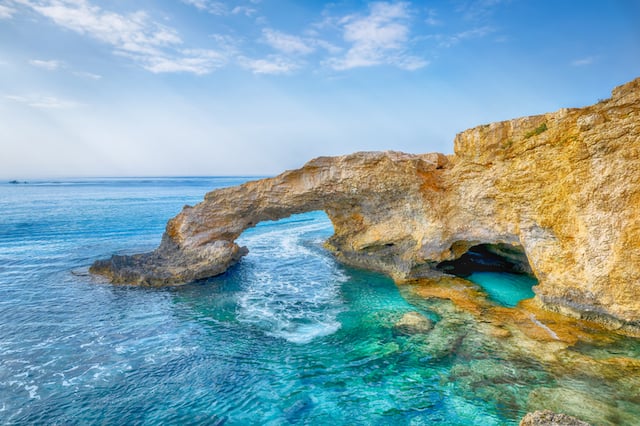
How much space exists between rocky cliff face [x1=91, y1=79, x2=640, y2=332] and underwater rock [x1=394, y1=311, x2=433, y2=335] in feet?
14.8

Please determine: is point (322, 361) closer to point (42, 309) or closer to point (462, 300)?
point (462, 300)

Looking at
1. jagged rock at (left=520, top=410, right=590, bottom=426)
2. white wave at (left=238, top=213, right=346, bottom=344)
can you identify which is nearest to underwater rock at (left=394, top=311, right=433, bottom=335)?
white wave at (left=238, top=213, right=346, bottom=344)

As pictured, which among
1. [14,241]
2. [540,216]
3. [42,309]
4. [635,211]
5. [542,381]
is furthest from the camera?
[14,241]

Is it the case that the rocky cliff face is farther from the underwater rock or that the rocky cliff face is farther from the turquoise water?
the underwater rock

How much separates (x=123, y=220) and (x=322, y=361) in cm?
3357

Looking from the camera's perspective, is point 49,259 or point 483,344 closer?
point 483,344

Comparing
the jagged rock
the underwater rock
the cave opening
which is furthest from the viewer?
the cave opening

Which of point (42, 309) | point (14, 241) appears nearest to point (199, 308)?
point (42, 309)

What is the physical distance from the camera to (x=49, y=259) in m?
20.9

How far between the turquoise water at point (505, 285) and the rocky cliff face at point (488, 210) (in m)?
1.22

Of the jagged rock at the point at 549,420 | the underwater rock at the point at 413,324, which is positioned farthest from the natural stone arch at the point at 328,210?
the jagged rock at the point at 549,420

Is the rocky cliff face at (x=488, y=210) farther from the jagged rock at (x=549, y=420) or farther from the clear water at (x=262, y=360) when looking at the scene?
the jagged rock at (x=549, y=420)

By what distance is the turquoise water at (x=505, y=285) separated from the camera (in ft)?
47.4

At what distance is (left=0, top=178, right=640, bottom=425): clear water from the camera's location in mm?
8117
